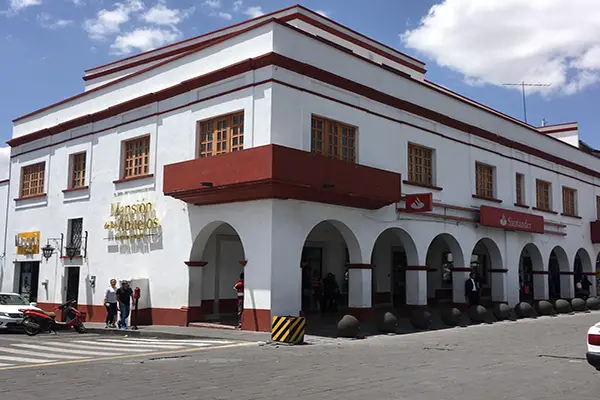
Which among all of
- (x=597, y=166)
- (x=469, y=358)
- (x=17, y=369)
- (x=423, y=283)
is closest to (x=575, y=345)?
(x=469, y=358)

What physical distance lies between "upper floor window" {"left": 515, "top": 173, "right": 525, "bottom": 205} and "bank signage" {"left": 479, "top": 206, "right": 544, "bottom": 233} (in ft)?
3.56

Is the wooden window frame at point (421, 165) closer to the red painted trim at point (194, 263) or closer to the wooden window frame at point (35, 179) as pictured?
the red painted trim at point (194, 263)

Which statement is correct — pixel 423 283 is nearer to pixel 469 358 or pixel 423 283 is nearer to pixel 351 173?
pixel 351 173

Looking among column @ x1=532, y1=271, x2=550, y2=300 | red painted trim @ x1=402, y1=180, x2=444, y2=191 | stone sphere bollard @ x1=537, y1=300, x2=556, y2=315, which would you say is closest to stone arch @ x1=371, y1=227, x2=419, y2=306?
red painted trim @ x1=402, y1=180, x2=444, y2=191

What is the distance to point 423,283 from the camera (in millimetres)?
21469

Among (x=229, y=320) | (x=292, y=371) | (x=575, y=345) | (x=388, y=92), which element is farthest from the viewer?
(x=388, y=92)

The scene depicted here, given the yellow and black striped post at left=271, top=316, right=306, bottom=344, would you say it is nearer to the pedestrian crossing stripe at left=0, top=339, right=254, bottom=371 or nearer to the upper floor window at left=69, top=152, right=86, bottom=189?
the pedestrian crossing stripe at left=0, top=339, right=254, bottom=371

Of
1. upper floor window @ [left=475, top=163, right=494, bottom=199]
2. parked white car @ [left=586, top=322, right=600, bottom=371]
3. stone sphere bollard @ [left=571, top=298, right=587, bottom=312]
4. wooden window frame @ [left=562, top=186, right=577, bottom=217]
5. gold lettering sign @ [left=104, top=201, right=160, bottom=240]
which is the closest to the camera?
parked white car @ [left=586, top=322, right=600, bottom=371]

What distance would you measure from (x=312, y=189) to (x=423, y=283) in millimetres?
6920

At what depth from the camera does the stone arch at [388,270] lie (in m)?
25.6

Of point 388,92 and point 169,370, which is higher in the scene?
point 388,92

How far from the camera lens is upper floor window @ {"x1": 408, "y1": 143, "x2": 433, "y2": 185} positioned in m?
21.9

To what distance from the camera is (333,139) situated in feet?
62.4

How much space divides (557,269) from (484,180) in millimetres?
11983
